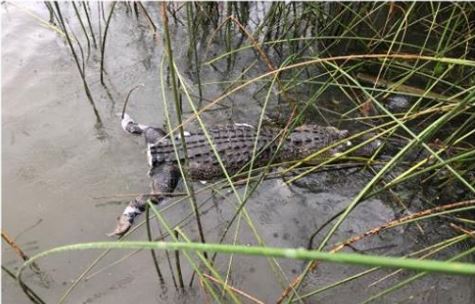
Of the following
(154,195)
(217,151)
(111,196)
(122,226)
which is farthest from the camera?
(217,151)

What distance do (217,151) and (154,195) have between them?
0.64 meters

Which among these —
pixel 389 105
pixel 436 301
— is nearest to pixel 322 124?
pixel 389 105

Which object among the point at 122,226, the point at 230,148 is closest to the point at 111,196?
the point at 122,226

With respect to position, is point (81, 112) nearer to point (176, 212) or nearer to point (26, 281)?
point (176, 212)

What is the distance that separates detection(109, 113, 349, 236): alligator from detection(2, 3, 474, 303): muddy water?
6.4 inches

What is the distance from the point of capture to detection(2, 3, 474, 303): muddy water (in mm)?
2834

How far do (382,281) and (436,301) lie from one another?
34 cm

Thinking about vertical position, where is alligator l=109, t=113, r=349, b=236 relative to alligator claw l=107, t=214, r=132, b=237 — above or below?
above

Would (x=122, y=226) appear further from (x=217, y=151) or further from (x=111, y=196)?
(x=217, y=151)

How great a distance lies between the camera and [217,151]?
3617 millimetres

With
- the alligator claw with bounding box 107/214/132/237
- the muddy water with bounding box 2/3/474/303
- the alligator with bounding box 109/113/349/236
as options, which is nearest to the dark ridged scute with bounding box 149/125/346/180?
the alligator with bounding box 109/113/349/236

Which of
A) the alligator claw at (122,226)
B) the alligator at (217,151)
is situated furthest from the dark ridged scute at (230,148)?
the alligator claw at (122,226)

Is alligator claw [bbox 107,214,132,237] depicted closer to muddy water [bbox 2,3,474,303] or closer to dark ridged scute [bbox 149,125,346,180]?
muddy water [bbox 2,3,474,303]

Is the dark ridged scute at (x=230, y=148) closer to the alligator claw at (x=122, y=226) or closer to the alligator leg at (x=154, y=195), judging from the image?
the alligator leg at (x=154, y=195)
